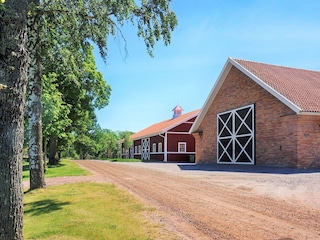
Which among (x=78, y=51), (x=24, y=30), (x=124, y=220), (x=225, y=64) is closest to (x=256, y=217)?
(x=124, y=220)

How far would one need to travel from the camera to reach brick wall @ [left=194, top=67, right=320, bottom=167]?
14016 millimetres

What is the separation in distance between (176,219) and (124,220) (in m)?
0.90

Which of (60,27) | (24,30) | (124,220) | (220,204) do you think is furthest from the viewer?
(60,27)

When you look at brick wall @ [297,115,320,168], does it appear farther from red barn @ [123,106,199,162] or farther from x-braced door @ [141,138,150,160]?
x-braced door @ [141,138,150,160]

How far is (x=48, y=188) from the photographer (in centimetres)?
962

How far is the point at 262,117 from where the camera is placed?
1652cm

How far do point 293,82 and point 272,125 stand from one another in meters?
3.42

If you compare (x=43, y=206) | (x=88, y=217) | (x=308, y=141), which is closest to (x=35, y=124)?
(x=43, y=206)

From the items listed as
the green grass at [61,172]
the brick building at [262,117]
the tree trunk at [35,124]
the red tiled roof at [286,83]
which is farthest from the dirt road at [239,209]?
the green grass at [61,172]

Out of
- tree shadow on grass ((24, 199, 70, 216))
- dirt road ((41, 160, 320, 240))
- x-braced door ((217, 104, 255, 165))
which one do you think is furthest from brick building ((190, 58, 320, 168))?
tree shadow on grass ((24, 199, 70, 216))

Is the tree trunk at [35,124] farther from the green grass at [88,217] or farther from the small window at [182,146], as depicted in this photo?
the small window at [182,146]

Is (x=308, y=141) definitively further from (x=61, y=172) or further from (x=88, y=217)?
(x=61, y=172)

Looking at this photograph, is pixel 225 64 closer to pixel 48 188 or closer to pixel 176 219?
pixel 48 188

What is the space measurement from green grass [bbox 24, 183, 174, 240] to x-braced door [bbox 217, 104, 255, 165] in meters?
11.3
